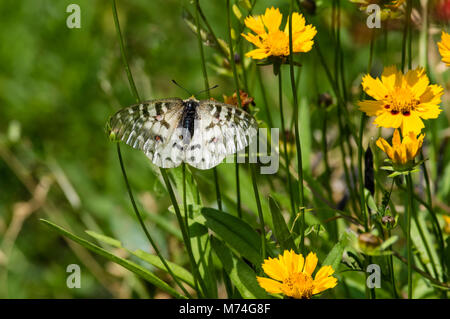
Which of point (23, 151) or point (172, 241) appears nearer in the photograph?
point (172, 241)

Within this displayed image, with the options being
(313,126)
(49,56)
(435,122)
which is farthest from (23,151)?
(435,122)

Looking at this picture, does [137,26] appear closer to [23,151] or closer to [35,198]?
[23,151]

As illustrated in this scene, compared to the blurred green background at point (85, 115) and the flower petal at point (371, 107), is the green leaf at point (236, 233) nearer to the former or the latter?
the flower petal at point (371, 107)

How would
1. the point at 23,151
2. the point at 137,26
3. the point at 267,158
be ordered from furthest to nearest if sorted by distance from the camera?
the point at 137,26
the point at 23,151
the point at 267,158

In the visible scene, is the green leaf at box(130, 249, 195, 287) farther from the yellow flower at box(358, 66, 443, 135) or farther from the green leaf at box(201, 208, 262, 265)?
the yellow flower at box(358, 66, 443, 135)

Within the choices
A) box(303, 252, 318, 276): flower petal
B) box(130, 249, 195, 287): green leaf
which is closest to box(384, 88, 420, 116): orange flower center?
box(303, 252, 318, 276): flower petal

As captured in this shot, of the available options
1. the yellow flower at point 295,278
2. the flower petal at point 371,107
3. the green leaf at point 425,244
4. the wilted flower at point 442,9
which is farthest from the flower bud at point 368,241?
the wilted flower at point 442,9

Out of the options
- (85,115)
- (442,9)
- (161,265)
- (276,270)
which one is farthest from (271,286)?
(85,115)
